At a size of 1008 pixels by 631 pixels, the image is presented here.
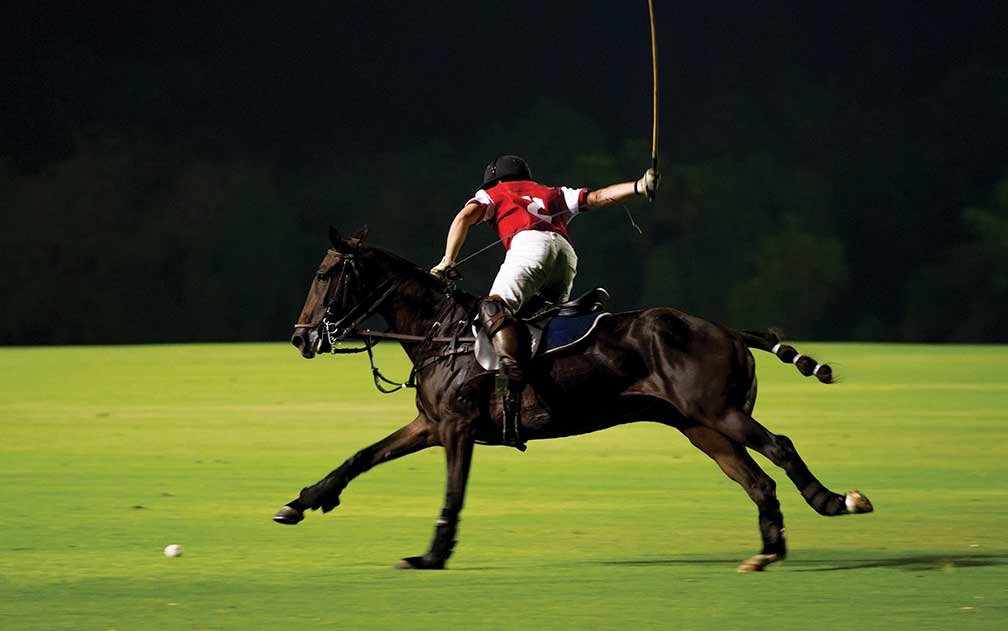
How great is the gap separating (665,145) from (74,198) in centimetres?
2405

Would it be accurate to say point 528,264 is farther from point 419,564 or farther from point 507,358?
point 419,564

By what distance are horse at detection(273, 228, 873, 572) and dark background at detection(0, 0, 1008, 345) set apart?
195 ft

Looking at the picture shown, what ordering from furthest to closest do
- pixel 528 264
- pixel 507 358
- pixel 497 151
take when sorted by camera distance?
pixel 497 151 → pixel 528 264 → pixel 507 358

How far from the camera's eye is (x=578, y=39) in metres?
87.1

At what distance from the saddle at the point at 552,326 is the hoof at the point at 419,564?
106cm

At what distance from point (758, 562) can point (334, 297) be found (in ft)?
8.80

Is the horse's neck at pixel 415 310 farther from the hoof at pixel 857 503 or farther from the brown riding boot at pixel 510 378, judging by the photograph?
the hoof at pixel 857 503

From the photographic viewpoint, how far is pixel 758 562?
10.0 m

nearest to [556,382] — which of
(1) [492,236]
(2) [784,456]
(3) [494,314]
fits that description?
(3) [494,314]

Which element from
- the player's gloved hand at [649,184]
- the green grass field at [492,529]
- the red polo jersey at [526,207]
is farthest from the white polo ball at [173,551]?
the player's gloved hand at [649,184]

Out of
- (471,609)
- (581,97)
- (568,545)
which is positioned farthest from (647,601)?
(581,97)

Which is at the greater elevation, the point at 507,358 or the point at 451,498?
the point at 507,358

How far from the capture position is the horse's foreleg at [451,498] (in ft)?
33.0

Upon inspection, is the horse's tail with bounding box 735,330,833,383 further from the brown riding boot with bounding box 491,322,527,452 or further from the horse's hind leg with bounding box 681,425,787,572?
the brown riding boot with bounding box 491,322,527,452
